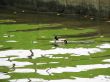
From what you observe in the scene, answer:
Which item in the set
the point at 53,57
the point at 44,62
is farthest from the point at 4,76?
the point at 53,57

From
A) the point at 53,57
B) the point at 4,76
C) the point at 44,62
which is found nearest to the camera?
the point at 4,76

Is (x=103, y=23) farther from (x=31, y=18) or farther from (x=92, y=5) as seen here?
(x=31, y=18)

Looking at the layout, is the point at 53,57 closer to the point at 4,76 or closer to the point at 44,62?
the point at 44,62

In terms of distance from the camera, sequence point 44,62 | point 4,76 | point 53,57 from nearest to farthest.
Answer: point 4,76, point 44,62, point 53,57

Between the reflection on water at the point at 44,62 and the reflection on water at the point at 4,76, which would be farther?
the reflection on water at the point at 44,62

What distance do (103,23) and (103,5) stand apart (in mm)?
1955

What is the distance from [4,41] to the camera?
16.9 m

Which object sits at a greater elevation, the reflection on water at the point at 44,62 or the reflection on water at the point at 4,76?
the reflection on water at the point at 4,76

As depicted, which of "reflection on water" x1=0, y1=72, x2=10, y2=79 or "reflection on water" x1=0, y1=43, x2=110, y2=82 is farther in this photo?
"reflection on water" x1=0, y1=43, x2=110, y2=82

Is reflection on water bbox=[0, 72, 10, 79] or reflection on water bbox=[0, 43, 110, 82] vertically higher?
reflection on water bbox=[0, 72, 10, 79]

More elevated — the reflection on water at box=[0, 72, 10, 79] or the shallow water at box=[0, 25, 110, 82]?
the reflection on water at box=[0, 72, 10, 79]

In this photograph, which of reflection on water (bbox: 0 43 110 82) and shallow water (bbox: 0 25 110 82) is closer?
shallow water (bbox: 0 25 110 82)

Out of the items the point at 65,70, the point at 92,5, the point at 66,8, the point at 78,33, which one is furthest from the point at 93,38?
→ the point at 66,8

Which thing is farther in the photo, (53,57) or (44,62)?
(53,57)
